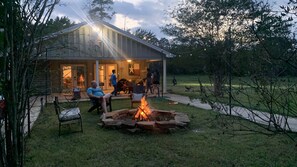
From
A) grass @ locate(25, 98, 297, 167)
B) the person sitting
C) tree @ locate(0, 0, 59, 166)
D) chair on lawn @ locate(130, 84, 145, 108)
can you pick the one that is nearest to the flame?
grass @ locate(25, 98, 297, 167)

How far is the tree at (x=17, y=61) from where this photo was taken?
6.15 ft

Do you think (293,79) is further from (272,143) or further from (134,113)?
(134,113)

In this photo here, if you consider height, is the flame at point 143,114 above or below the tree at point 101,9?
below

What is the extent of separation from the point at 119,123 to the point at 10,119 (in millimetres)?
5122

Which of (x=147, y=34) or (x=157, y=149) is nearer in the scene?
(x=157, y=149)

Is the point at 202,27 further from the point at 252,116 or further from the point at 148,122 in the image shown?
the point at 252,116

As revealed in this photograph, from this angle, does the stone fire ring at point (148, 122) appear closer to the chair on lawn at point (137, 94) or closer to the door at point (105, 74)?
the chair on lawn at point (137, 94)

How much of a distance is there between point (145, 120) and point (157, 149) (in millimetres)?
2156

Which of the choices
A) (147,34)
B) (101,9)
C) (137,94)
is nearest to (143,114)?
(137,94)

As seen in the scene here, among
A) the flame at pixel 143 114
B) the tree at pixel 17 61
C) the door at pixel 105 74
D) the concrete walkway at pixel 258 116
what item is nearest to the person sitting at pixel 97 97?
the flame at pixel 143 114

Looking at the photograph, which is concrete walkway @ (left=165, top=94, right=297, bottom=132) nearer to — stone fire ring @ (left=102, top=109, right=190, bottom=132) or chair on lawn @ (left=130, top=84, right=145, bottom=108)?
stone fire ring @ (left=102, top=109, right=190, bottom=132)

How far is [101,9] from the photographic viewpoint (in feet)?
141

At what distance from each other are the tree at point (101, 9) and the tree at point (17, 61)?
42.3m

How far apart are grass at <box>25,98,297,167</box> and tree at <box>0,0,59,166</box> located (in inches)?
62.5
